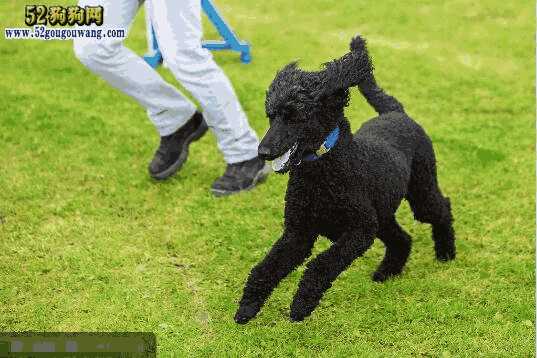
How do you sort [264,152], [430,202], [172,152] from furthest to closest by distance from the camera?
[172,152], [430,202], [264,152]

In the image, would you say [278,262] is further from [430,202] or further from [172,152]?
[172,152]

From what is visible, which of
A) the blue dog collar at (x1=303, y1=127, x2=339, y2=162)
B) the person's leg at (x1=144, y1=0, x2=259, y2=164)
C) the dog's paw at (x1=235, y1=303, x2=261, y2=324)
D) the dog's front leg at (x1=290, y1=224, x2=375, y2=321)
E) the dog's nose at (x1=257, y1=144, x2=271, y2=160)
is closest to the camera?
the dog's nose at (x1=257, y1=144, x2=271, y2=160)

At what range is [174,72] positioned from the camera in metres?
5.46

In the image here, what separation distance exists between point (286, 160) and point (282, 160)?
0.9 inches

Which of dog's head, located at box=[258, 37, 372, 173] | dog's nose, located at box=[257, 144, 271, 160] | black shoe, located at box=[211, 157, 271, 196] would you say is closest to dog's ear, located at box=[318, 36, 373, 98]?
dog's head, located at box=[258, 37, 372, 173]

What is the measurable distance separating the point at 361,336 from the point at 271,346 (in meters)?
0.55

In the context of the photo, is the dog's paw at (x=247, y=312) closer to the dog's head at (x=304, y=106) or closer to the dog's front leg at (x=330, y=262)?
the dog's front leg at (x=330, y=262)

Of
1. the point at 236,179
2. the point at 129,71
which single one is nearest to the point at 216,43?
the point at 129,71

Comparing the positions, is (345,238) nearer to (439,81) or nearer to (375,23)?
(439,81)

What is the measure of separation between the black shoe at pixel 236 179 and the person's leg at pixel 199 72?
5 centimetres

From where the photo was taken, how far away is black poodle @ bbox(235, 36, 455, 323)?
3676mm

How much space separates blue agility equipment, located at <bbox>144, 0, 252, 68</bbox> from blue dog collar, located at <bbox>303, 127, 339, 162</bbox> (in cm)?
459

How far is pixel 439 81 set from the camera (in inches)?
335

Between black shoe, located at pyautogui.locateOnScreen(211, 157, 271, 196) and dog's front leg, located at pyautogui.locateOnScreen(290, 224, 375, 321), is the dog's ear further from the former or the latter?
black shoe, located at pyautogui.locateOnScreen(211, 157, 271, 196)
